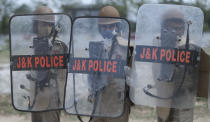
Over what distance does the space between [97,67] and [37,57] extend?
56 centimetres

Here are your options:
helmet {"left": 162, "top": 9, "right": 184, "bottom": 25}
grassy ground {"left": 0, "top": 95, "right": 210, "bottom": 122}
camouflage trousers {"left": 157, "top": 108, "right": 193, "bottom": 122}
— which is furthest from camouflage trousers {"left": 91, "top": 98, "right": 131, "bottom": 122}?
grassy ground {"left": 0, "top": 95, "right": 210, "bottom": 122}

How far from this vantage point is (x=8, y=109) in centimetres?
596

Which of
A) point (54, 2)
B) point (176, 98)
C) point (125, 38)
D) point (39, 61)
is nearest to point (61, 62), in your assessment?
point (39, 61)

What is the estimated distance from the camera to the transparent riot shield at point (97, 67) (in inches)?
113

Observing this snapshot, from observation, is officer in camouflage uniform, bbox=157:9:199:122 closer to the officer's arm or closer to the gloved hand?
the officer's arm

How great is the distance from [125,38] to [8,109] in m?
3.72

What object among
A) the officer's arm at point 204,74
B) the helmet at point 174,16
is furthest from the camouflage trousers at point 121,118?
the helmet at point 174,16

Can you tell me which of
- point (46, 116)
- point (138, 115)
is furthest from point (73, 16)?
point (46, 116)

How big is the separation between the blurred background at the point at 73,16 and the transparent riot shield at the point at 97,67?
79 cm

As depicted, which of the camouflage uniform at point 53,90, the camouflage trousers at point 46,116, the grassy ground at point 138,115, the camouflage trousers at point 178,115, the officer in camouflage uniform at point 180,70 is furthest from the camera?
the grassy ground at point 138,115

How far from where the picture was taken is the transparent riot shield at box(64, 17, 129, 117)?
2877mm

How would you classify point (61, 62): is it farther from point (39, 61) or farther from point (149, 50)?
point (149, 50)

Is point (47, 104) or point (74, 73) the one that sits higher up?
point (74, 73)

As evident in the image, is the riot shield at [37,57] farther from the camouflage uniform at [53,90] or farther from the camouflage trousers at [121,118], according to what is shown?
the camouflage trousers at [121,118]
